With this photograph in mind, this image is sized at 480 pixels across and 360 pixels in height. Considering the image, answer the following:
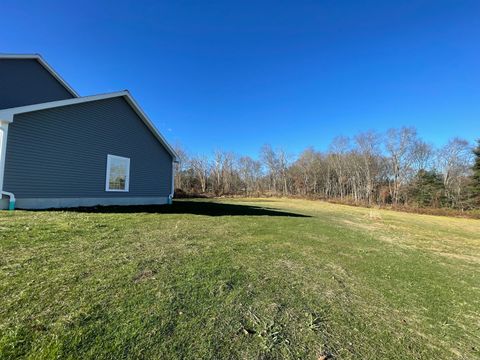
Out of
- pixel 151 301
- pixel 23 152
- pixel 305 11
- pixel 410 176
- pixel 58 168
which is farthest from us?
pixel 410 176

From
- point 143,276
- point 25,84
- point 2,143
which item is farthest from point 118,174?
point 143,276

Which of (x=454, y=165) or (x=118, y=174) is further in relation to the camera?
(x=454, y=165)

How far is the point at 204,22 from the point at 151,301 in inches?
626

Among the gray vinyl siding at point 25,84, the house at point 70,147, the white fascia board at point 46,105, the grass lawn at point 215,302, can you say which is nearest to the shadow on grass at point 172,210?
the house at point 70,147

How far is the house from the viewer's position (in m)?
7.84

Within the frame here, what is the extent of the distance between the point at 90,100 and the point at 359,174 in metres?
45.3

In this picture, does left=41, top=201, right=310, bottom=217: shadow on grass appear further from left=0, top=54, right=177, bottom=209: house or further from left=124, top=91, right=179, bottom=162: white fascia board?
left=124, top=91, right=179, bottom=162: white fascia board

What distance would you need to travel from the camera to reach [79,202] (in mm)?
9562

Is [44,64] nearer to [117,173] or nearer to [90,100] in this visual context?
[90,100]

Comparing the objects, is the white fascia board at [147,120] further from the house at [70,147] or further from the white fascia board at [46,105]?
the white fascia board at [46,105]

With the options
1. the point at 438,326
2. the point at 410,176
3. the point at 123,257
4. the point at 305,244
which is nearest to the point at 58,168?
the point at 123,257

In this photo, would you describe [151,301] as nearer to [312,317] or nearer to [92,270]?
[92,270]

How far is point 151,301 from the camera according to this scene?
2580 millimetres

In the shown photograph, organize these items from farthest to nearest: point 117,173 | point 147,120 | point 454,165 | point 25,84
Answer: point 454,165
point 147,120
point 25,84
point 117,173
